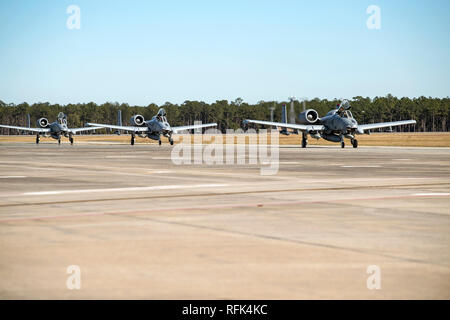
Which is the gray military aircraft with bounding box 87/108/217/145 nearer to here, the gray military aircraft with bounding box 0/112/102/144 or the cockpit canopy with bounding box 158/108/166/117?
the cockpit canopy with bounding box 158/108/166/117

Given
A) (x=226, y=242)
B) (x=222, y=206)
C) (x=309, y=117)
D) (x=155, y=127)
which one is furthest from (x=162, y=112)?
(x=226, y=242)

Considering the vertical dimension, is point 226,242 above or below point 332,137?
below

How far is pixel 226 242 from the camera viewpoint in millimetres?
9406

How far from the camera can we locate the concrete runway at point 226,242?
263 inches

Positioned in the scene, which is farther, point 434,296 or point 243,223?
point 243,223

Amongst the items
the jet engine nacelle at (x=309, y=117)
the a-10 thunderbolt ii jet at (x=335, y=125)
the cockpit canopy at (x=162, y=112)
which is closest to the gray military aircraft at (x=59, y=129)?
the cockpit canopy at (x=162, y=112)

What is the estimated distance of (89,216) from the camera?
41.3 ft

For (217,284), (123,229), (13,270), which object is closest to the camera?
(217,284)

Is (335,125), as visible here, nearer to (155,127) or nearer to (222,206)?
(155,127)

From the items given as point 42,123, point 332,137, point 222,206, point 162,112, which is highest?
point 162,112

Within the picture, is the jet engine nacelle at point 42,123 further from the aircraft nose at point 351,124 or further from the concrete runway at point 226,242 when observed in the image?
the concrete runway at point 226,242
